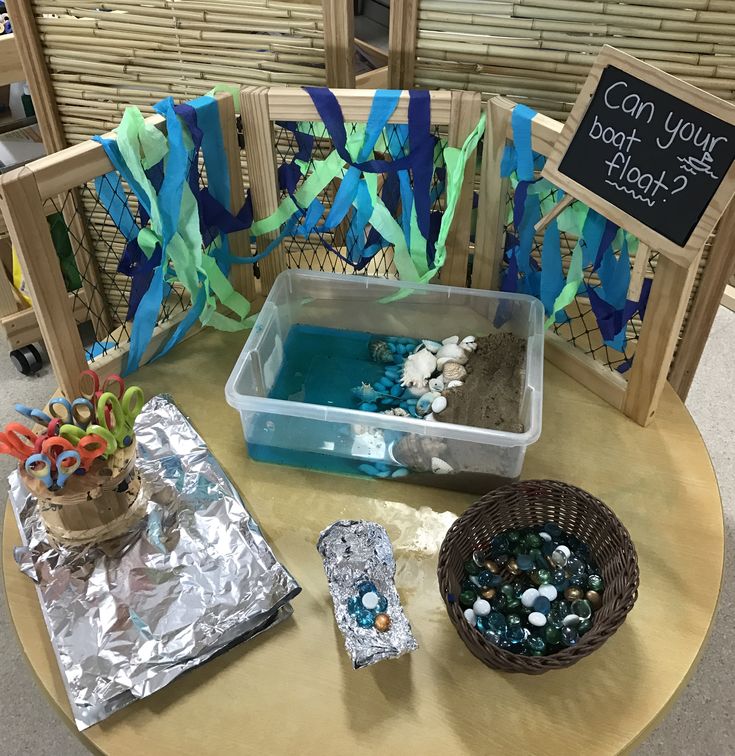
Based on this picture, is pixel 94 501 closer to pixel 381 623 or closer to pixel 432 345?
pixel 381 623

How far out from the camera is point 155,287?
2.88ft

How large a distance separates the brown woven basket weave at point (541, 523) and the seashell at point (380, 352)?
30 centimetres

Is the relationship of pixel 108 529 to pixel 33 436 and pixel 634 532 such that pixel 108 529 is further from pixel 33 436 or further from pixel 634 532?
pixel 634 532

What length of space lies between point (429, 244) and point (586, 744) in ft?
2.12

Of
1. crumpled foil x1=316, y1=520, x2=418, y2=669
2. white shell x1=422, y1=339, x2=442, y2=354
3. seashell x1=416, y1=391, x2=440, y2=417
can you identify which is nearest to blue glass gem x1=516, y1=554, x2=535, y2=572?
crumpled foil x1=316, y1=520, x2=418, y2=669

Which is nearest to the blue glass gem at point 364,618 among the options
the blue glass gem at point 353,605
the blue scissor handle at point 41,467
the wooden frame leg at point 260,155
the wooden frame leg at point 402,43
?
the blue glass gem at point 353,605

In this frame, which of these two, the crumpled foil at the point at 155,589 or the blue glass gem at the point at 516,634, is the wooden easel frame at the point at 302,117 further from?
the blue glass gem at the point at 516,634

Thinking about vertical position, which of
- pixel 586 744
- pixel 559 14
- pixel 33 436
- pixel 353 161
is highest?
pixel 559 14

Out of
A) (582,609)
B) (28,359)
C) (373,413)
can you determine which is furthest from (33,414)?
(28,359)

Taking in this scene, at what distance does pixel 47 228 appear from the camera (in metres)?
0.75

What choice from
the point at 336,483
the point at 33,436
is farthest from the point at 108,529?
the point at 336,483

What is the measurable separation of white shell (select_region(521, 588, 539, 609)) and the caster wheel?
4.67ft

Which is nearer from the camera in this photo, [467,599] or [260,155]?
[467,599]

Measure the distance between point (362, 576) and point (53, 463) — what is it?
316 mm
